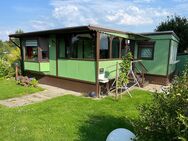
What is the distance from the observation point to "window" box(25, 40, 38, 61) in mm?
9998

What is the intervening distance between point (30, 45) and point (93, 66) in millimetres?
4358

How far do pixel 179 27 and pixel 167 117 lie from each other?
1983 centimetres

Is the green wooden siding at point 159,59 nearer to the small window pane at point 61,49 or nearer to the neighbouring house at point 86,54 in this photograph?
the neighbouring house at point 86,54

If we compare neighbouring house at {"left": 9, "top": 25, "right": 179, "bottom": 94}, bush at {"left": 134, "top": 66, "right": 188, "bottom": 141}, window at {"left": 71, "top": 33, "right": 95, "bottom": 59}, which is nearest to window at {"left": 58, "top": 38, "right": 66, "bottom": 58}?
neighbouring house at {"left": 9, "top": 25, "right": 179, "bottom": 94}

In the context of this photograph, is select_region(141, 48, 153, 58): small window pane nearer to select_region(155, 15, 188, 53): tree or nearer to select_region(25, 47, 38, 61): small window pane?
select_region(25, 47, 38, 61): small window pane

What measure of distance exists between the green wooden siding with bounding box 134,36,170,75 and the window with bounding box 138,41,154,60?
0.27m

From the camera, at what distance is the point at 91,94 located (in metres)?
7.91

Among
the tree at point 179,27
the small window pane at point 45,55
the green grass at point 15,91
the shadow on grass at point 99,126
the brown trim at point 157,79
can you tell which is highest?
the tree at point 179,27

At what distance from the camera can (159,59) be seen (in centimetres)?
1116

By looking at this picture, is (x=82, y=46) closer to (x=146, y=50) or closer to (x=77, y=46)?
(x=77, y=46)

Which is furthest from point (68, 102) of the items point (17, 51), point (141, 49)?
point (17, 51)

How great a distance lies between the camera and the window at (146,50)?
454 inches

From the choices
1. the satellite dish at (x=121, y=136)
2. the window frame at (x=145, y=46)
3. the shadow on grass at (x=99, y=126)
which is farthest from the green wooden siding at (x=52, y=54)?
the satellite dish at (x=121, y=136)

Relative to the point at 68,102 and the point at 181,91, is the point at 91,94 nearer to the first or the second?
the point at 68,102
